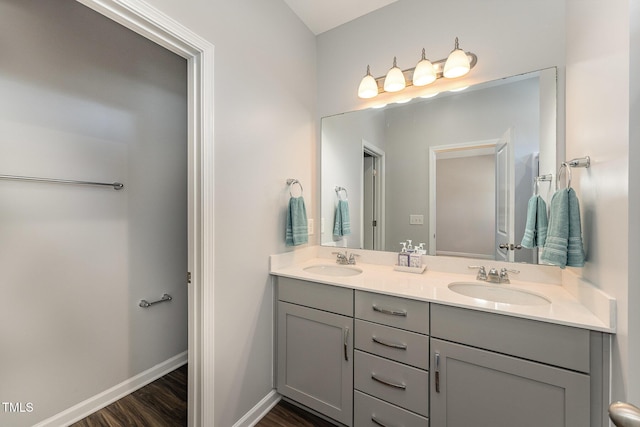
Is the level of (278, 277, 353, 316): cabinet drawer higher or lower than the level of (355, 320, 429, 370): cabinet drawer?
higher

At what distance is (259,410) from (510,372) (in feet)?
4.58

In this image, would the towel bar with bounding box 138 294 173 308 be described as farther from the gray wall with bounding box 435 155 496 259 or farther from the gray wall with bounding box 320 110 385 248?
the gray wall with bounding box 435 155 496 259

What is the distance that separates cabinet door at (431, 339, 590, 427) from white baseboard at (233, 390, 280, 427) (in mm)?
1000

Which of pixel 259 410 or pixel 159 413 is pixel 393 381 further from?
pixel 159 413

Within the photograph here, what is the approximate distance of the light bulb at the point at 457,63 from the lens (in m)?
1.47

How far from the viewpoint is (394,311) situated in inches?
50.1

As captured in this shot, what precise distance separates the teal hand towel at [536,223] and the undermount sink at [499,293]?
0.82 feet

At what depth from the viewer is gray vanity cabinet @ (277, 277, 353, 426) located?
4.64 ft

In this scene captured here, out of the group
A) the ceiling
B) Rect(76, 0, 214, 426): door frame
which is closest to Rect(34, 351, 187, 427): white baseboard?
Rect(76, 0, 214, 426): door frame

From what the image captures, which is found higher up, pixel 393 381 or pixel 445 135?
pixel 445 135

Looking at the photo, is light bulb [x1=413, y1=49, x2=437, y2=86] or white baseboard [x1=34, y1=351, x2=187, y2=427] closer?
white baseboard [x1=34, y1=351, x2=187, y2=427]

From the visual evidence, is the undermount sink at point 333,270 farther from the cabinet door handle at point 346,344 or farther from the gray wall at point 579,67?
the gray wall at point 579,67

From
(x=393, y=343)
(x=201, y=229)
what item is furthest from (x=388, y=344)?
(x=201, y=229)

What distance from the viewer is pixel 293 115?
189 cm
